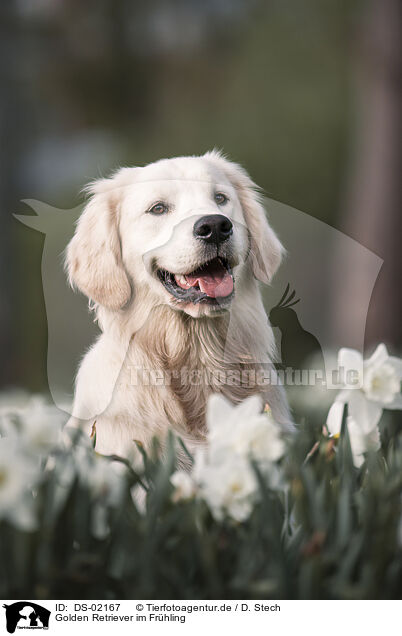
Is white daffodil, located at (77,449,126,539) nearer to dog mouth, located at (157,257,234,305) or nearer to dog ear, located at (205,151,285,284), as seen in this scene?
dog mouth, located at (157,257,234,305)

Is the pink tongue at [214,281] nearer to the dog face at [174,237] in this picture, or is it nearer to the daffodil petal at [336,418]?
the dog face at [174,237]

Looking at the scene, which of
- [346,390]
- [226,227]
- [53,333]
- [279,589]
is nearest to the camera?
[279,589]

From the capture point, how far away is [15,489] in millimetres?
789

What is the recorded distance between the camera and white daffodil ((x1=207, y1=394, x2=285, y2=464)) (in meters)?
0.86

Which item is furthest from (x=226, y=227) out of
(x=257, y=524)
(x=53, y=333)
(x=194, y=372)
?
(x=257, y=524)

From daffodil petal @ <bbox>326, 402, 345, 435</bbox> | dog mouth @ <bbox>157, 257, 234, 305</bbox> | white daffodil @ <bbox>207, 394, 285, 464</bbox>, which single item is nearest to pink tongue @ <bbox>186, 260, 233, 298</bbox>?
dog mouth @ <bbox>157, 257, 234, 305</bbox>

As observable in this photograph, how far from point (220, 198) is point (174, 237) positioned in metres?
0.18

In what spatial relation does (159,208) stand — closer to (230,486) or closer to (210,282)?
(210,282)

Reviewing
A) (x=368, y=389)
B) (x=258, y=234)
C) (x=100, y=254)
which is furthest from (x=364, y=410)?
(x=100, y=254)

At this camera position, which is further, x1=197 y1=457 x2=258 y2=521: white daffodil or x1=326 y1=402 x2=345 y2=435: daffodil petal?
x1=326 y1=402 x2=345 y2=435: daffodil petal

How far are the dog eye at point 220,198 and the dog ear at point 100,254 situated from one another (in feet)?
0.78

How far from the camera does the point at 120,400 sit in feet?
4.87
